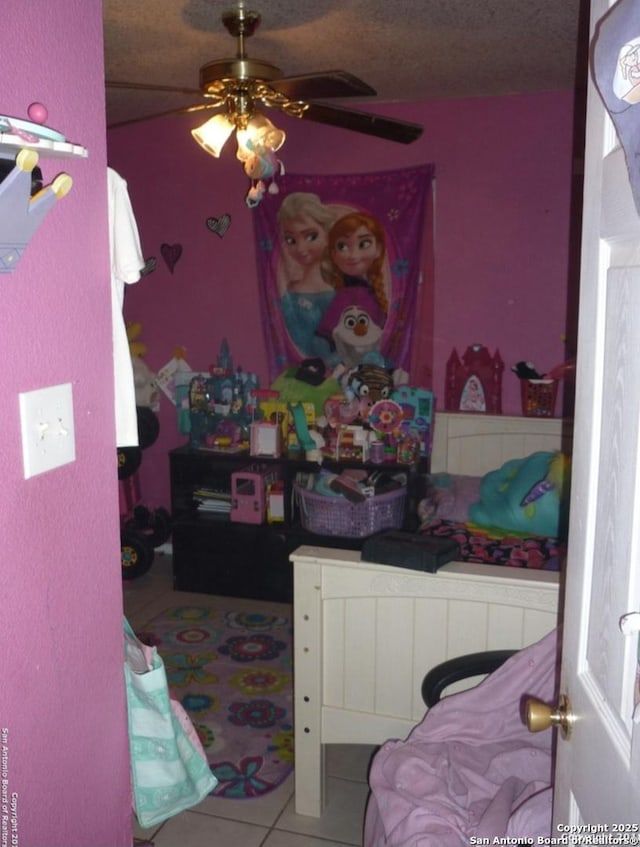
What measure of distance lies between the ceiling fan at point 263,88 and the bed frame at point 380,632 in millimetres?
1327

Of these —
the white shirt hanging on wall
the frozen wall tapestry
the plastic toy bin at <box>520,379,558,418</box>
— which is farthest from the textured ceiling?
the white shirt hanging on wall

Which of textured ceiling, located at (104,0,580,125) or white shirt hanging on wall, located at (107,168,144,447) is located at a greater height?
textured ceiling, located at (104,0,580,125)

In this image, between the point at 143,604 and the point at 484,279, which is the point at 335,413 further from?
the point at 143,604

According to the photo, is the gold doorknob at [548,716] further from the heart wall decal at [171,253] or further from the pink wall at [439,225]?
the heart wall decal at [171,253]

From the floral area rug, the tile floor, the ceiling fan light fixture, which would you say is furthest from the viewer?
the floral area rug

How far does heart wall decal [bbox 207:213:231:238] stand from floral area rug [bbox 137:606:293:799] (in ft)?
Answer: 6.76

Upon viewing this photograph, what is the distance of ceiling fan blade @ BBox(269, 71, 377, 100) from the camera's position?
2109mm

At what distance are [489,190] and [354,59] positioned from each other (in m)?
1.08

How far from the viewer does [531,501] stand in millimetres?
3170

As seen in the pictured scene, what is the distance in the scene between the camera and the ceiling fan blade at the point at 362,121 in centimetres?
238

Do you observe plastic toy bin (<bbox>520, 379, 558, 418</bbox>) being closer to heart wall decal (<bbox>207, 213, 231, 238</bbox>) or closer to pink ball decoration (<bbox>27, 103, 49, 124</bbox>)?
heart wall decal (<bbox>207, 213, 231, 238</bbox>)

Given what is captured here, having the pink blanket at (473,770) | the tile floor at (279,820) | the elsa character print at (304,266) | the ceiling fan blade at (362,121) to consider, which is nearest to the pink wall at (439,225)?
the elsa character print at (304,266)

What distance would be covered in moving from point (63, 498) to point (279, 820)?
1.56 metres

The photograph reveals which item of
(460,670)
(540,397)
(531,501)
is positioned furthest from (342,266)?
(460,670)
